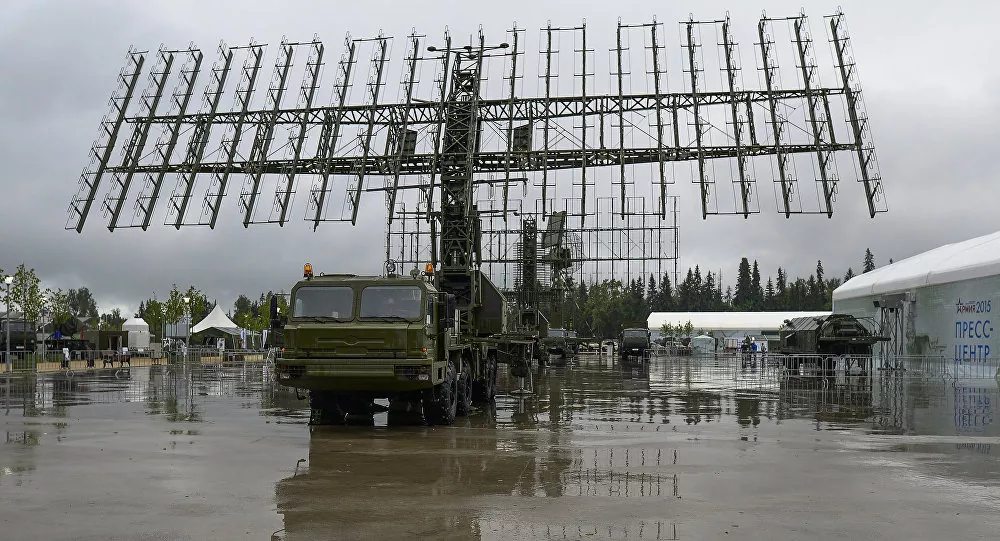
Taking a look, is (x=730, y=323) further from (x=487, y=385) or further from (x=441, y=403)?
(x=441, y=403)

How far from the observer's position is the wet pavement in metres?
8.52

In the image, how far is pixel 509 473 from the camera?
459 inches

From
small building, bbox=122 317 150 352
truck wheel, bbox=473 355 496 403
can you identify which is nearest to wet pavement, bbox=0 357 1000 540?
truck wheel, bbox=473 355 496 403

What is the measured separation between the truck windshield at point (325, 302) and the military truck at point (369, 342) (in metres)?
0.02

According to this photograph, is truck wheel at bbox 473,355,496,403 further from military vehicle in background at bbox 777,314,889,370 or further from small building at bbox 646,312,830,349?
small building at bbox 646,312,830,349

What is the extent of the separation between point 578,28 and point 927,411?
19.5 meters

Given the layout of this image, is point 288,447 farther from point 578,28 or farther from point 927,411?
point 578,28

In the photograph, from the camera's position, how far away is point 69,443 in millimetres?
14602

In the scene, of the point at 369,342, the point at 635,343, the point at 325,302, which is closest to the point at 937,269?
the point at 635,343

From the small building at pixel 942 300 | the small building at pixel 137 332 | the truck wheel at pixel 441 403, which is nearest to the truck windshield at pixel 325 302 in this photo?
the truck wheel at pixel 441 403

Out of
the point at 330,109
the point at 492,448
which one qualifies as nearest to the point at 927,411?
the point at 492,448

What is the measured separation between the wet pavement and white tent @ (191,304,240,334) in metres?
48.9

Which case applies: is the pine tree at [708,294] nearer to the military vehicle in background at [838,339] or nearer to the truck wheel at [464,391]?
the military vehicle in background at [838,339]

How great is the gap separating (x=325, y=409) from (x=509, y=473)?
721 cm
